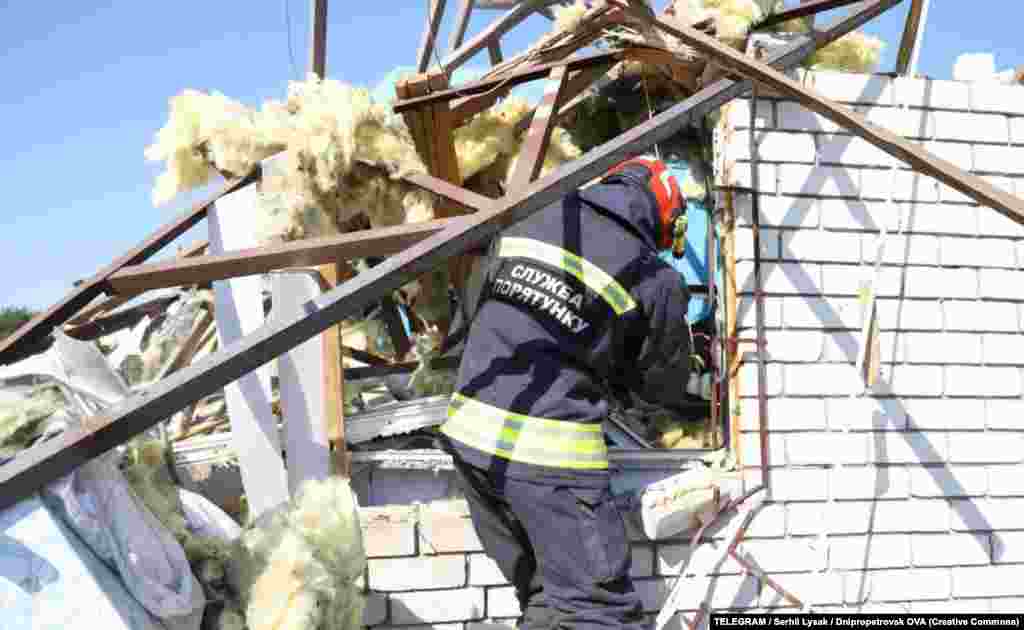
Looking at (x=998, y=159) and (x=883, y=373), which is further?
(x=998, y=159)

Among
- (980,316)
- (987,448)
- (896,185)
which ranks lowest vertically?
(987,448)

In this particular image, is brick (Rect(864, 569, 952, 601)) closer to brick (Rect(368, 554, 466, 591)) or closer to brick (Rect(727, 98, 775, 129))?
brick (Rect(368, 554, 466, 591))

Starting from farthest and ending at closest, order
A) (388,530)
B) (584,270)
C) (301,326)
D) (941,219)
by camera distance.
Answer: (941,219), (388,530), (584,270), (301,326)

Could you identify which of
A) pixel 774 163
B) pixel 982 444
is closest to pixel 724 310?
pixel 774 163

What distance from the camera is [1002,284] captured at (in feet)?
12.9

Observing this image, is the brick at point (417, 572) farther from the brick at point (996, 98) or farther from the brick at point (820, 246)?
the brick at point (996, 98)

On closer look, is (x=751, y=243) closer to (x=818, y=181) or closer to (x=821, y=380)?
(x=818, y=181)

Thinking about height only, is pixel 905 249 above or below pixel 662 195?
below

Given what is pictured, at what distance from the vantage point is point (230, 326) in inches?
133

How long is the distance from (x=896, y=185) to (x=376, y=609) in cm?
270

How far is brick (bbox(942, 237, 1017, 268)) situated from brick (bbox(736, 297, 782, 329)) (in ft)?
2.59

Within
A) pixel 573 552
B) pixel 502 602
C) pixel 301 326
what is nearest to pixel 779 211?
pixel 573 552

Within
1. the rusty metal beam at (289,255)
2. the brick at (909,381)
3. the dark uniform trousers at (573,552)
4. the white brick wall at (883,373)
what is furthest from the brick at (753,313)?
the rusty metal beam at (289,255)

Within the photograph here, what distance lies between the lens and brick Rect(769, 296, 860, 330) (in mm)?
3738
